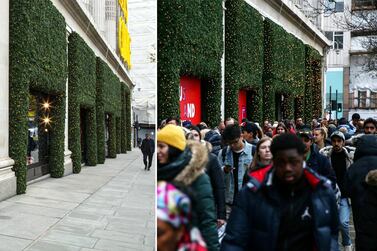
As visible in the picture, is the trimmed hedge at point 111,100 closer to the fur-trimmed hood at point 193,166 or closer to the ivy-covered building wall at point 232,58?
the fur-trimmed hood at point 193,166

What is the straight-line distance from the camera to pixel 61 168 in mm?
11672

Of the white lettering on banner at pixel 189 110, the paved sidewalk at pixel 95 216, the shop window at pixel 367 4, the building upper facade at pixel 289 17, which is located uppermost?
the shop window at pixel 367 4

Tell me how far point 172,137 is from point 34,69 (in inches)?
346

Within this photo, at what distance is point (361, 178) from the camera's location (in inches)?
140

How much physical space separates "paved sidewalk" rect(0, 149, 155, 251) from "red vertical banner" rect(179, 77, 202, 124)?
362 cm

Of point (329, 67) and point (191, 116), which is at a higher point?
point (329, 67)

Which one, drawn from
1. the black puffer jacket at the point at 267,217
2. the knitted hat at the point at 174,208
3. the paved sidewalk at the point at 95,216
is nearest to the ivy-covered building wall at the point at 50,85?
the paved sidewalk at the point at 95,216

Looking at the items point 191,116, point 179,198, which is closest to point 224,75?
point 191,116

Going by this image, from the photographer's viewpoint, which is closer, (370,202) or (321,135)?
(370,202)

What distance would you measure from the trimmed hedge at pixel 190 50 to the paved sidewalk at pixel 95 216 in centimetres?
248

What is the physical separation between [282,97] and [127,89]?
1560cm

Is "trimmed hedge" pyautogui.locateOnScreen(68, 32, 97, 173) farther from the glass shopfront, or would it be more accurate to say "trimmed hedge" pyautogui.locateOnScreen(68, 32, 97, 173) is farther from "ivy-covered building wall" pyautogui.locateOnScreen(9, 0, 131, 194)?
the glass shopfront

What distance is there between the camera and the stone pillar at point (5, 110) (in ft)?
26.4

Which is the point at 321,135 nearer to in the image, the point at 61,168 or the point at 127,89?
the point at 127,89
